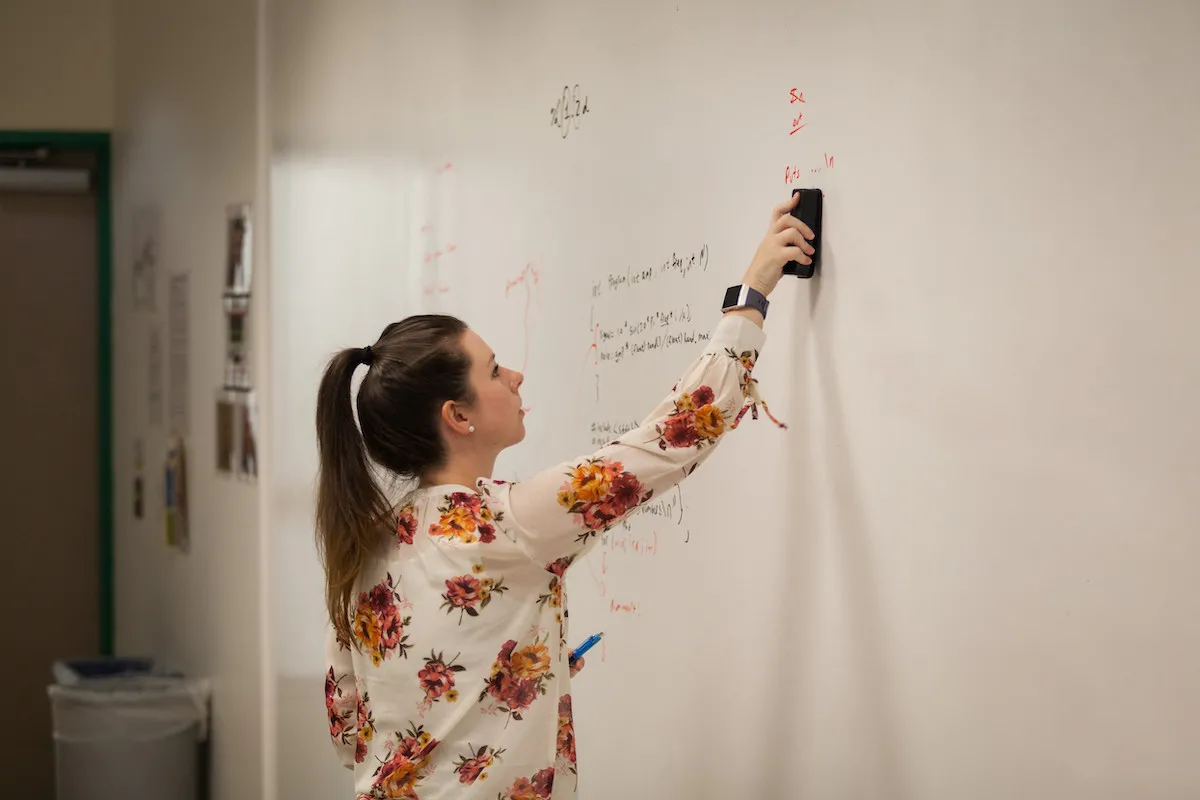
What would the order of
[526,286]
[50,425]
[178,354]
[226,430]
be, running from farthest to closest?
[50,425] < [178,354] < [226,430] < [526,286]

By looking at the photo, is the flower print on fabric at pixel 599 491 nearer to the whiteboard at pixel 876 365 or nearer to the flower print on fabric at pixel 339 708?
the whiteboard at pixel 876 365

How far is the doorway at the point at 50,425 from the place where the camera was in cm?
446

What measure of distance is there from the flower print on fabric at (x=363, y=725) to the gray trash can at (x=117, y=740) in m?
2.22

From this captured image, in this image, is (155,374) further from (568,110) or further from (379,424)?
(379,424)

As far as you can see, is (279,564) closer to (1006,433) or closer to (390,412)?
(390,412)

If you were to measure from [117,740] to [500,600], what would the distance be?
2534 millimetres

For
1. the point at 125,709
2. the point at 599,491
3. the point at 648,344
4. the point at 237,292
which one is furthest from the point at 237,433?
the point at 599,491

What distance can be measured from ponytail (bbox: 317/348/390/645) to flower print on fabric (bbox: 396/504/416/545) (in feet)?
0.07

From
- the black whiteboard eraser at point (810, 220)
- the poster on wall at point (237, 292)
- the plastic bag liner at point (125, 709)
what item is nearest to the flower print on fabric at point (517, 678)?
the black whiteboard eraser at point (810, 220)

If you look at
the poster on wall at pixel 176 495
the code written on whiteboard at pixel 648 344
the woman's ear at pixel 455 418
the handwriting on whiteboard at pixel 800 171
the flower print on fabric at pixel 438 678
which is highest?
the handwriting on whiteboard at pixel 800 171

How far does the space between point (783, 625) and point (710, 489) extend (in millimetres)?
205

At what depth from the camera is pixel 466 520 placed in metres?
1.26

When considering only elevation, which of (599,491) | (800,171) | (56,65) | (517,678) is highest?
(56,65)

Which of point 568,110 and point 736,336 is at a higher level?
point 568,110
